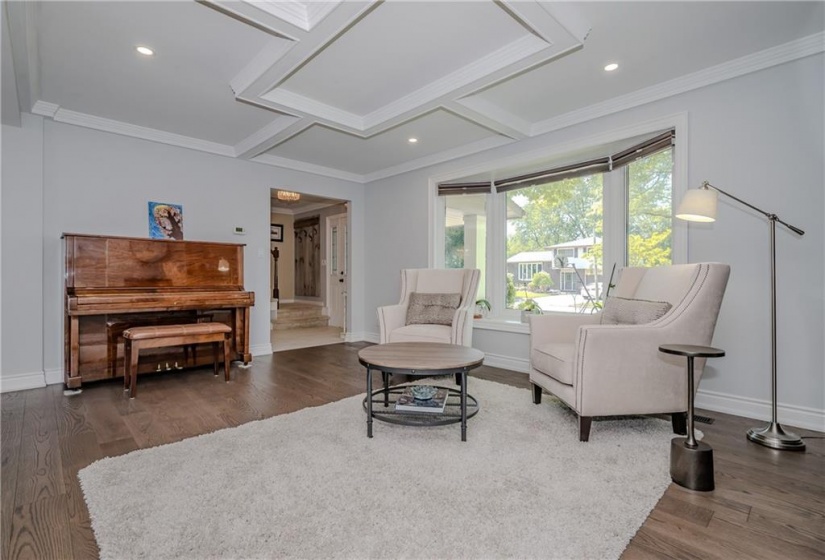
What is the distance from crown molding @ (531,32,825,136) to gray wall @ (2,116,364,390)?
11.3ft

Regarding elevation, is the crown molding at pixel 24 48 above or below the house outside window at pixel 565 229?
above

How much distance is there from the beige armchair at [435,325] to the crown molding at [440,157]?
53.1 inches

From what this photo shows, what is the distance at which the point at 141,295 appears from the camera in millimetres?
3500

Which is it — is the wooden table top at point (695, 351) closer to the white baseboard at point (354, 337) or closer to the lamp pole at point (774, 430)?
the lamp pole at point (774, 430)

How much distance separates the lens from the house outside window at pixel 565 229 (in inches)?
135

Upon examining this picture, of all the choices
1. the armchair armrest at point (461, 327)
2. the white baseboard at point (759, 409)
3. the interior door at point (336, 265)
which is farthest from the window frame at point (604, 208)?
the interior door at point (336, 265)

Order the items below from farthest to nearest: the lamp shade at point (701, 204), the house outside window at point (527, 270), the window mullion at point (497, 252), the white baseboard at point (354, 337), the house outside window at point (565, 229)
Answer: the white baseboard at point (354, 337), the window mullion at point (497, 252), the house outside window at point (527, 270), the house outside window at point (565, 229), the lamp shade at point (701, 204)

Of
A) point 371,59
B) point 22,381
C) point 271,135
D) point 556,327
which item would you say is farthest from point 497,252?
point 22,381

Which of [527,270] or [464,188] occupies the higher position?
[464,188]

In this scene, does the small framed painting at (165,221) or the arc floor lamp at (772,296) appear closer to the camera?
the arc floor lamp at (772,296)

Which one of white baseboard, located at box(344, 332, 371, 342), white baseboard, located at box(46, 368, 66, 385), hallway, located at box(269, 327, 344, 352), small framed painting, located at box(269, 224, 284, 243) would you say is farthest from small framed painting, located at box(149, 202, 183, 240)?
small framed painting, located at box(269, 224, 284, 243)

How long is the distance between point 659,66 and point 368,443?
313 cm

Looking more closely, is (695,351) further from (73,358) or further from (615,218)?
(73,358)

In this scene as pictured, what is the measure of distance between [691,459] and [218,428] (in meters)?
2.50
